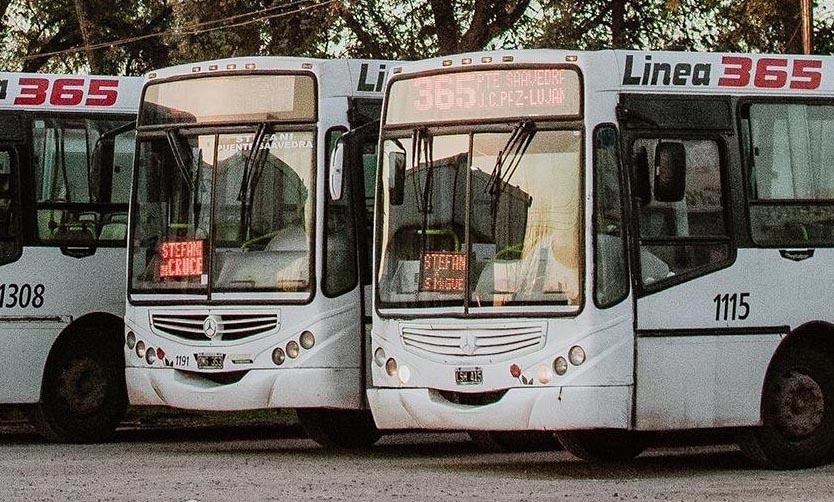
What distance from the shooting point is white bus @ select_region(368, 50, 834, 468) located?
1408cm

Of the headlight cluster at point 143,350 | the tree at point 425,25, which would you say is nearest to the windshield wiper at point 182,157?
the headlight cluster at point 143,350

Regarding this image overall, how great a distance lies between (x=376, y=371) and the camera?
15.1 meters

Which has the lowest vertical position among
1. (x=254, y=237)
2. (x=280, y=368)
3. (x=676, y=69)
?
(x=280, y=368)

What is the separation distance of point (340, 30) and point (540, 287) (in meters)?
21.4

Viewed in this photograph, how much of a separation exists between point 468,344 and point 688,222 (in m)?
1.73

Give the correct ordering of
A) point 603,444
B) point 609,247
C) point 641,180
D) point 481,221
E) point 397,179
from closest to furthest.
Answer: point 609,247, point 641,180, point 481,221, point 397,179, point 603,444

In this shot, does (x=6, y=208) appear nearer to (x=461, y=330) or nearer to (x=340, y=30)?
(x=461, y=330)

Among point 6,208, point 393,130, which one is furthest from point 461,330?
point 6,208

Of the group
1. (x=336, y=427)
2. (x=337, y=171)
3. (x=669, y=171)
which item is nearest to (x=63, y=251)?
(x=336, y=427)

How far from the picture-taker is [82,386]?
59.1 feet

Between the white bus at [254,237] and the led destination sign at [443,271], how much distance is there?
1.27 metres

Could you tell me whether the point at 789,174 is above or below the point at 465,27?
below

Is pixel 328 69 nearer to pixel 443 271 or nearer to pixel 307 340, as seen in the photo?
pixel 307 340

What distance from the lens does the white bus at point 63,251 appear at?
57.7 ft
